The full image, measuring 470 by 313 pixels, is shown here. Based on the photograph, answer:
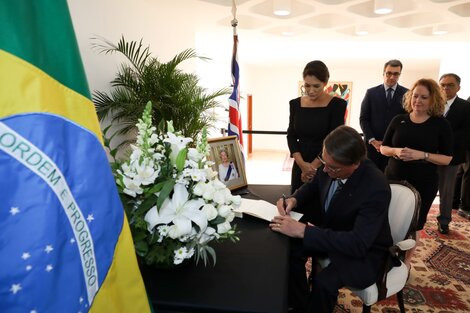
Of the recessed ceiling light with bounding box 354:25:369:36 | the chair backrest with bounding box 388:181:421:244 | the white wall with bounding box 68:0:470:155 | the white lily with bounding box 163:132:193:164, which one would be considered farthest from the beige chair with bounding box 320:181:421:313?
the recessed ceiling light with bounding box 354:25:369:36

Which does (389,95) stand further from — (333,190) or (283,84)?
(283,84)

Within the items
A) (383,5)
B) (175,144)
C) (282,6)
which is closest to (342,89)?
(383,5)

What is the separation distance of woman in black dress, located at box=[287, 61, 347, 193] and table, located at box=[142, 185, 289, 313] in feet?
3.34

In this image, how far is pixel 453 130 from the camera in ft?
9.66

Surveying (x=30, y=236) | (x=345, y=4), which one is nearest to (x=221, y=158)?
(x=30, y=236)

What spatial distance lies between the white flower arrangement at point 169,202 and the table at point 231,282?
0.25ft

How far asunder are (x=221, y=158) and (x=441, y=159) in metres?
1.53

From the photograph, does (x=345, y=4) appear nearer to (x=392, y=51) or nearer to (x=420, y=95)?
(x=420, y=95)

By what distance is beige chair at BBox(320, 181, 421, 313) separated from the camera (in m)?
1.37

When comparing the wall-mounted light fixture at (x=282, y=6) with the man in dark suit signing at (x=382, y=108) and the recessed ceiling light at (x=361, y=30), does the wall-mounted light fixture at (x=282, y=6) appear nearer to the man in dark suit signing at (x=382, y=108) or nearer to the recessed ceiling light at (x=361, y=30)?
the man in dark suit signing at (x=382, y=108)

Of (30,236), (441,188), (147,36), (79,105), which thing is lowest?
(441,188)

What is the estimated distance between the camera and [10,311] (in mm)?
563

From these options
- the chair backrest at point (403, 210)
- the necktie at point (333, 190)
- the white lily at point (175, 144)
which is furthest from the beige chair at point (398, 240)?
the white lily at point (175, 144)

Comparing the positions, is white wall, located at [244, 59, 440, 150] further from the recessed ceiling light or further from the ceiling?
the recessed ceiling light
